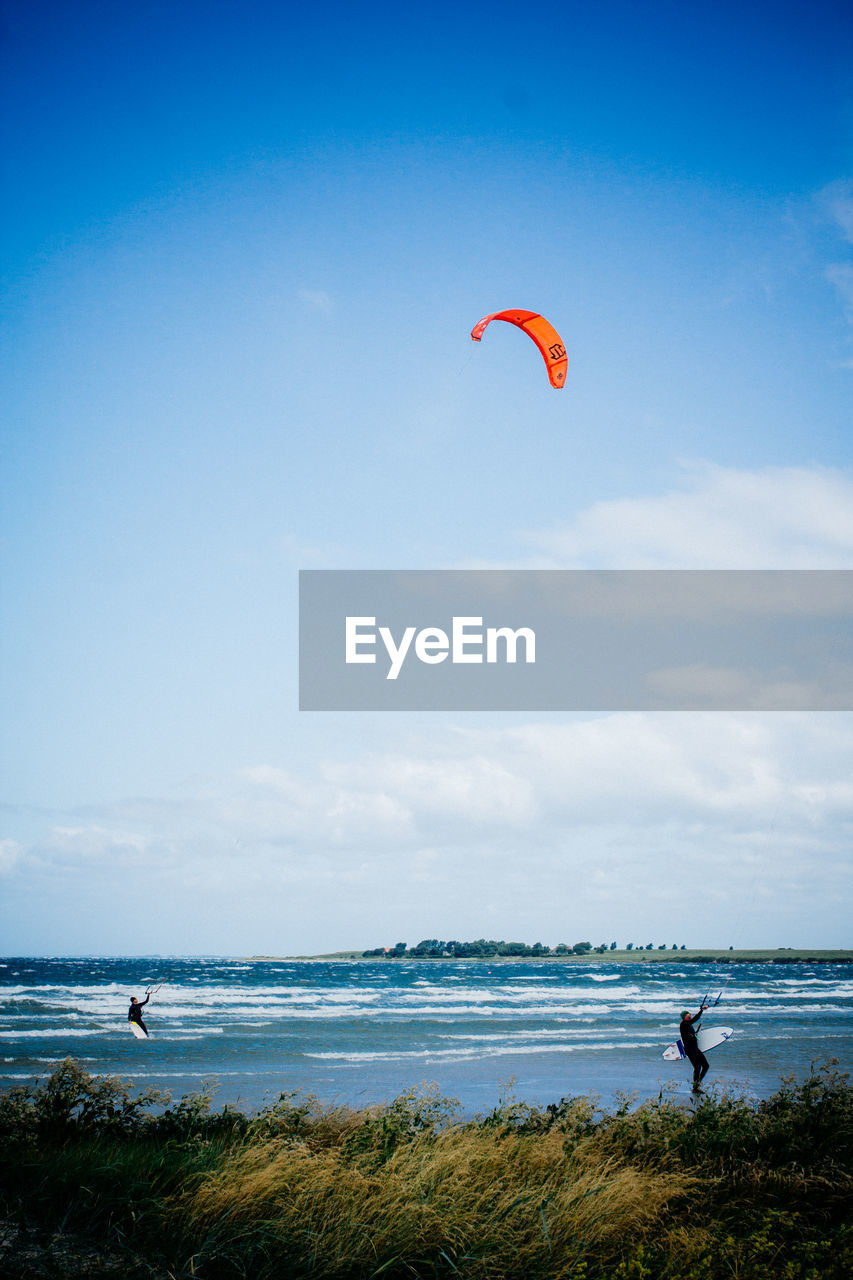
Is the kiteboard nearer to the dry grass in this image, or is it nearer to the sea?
the sea

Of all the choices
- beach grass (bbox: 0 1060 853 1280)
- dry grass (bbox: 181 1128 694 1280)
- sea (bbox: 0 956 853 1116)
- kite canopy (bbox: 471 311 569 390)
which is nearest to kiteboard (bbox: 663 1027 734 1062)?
sea (bbox: 0 956 853 1116)

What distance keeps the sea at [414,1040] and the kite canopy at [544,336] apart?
10.8 metres

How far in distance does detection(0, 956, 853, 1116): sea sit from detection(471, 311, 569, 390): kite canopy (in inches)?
424

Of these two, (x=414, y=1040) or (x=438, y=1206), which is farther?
(x=414, y=1040)

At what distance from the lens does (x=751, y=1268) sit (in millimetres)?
4227

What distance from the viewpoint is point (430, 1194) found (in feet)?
16.7

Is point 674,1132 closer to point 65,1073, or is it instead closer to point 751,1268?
point 751,1268

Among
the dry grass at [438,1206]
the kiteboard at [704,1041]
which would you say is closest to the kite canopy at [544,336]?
the kiteboard at [704,1041]

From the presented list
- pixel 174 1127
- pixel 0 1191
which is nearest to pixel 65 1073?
pixel 174 1127

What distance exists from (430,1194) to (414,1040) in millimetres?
17587

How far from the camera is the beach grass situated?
4457 millimetres

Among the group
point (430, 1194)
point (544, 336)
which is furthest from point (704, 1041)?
point (544, 336)

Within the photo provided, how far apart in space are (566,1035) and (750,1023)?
6.69 metres

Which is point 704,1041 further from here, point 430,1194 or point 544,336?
point 544,336
